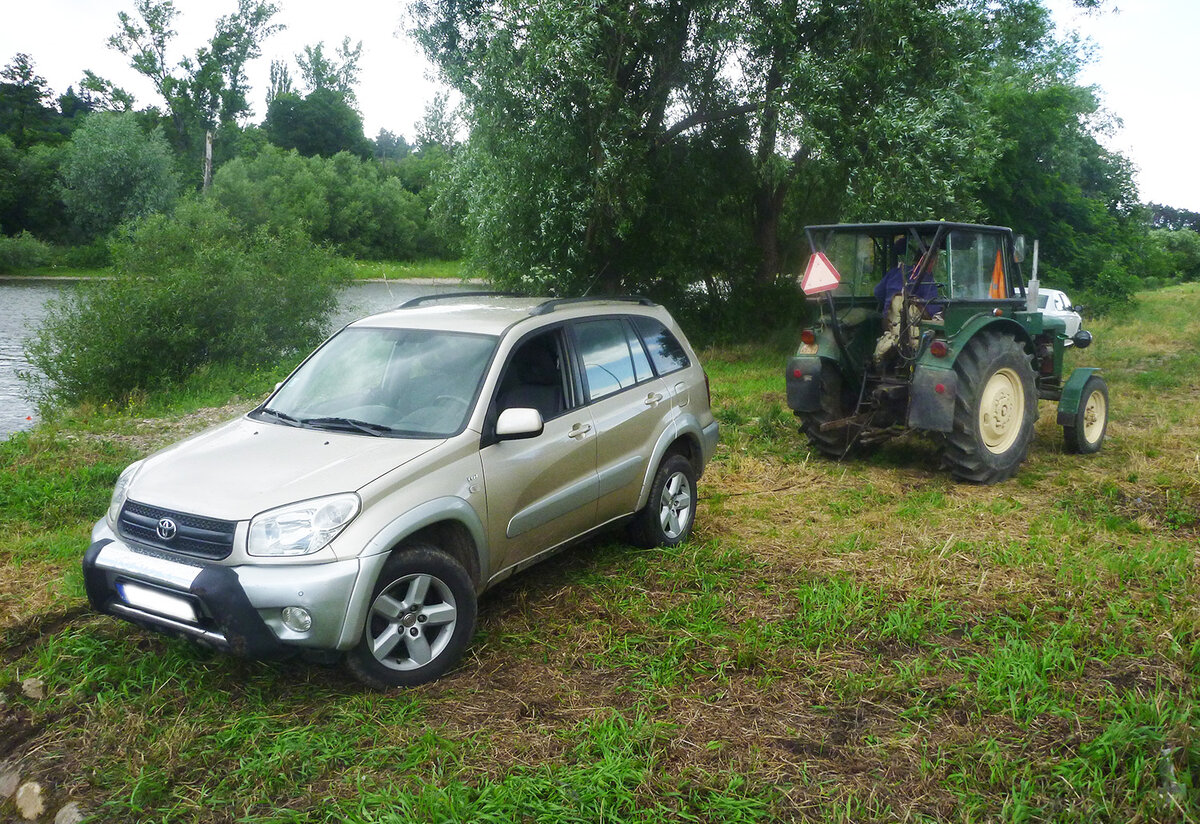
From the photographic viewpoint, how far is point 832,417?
9367 millimetres

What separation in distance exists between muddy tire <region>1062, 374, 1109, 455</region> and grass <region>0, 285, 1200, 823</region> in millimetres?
2186

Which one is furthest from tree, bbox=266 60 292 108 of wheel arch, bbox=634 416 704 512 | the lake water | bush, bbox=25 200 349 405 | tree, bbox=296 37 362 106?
wheel arch, bbox=634 416 704 512

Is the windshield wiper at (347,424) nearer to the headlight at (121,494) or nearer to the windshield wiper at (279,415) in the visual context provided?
the windshield wiper at (279,415)

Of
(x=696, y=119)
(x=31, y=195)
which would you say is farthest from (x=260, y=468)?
(x=31, y=195)

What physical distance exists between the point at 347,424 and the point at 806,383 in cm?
517

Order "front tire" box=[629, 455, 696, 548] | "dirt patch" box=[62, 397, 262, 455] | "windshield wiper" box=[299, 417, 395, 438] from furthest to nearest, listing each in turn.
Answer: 1. "dirt patch" box=[62, 397, 262, 455]
2. "front tire" box=[629, 455, 696, 548]
3. "windshield wiper" box=[299, 417, 395, 438]

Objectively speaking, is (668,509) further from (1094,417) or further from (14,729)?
(1094,417)

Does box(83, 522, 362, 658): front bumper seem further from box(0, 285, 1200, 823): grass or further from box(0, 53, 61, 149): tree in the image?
box(0, 53, 61, 149): tree

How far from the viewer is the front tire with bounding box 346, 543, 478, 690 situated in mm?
4391

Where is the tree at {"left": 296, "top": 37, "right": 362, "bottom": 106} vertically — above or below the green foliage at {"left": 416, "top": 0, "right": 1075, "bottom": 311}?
above

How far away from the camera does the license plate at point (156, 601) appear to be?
4238 millimetres

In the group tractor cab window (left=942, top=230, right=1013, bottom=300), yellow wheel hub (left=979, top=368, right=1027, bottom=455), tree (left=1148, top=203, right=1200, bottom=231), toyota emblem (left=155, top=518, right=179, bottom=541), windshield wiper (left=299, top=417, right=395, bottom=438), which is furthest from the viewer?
tree (left=1148, top=203, right=1200, bottom=231)

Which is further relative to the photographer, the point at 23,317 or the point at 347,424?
the point at 23,317

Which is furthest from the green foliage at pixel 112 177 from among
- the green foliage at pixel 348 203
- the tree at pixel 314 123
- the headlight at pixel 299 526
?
the headlight at pixel 299 526
